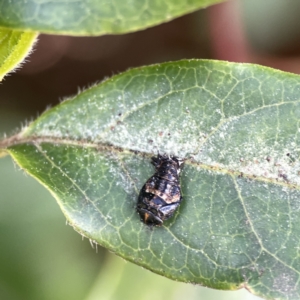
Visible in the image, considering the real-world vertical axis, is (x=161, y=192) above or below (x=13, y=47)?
below

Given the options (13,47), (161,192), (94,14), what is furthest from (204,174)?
(13,47)

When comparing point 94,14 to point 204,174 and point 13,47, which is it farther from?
point 204,174

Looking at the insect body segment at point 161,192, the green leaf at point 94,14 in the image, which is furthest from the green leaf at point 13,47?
the insect body segment at point 161,192

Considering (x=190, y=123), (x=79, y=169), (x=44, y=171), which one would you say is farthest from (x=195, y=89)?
(x=44, y=171)

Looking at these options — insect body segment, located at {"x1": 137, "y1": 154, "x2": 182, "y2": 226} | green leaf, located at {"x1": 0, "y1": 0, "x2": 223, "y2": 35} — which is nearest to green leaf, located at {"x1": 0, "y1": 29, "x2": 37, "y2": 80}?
green leaf, located at {"x1": 0, "y1": 0, "x2": 223, "y2": 35}

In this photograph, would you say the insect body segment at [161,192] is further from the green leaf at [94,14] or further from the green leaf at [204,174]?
the green leaf at [94,14]

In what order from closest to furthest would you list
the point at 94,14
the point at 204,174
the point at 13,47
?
1. the point at 94,14
2. the point at 13,47
3. the point at 204,174
